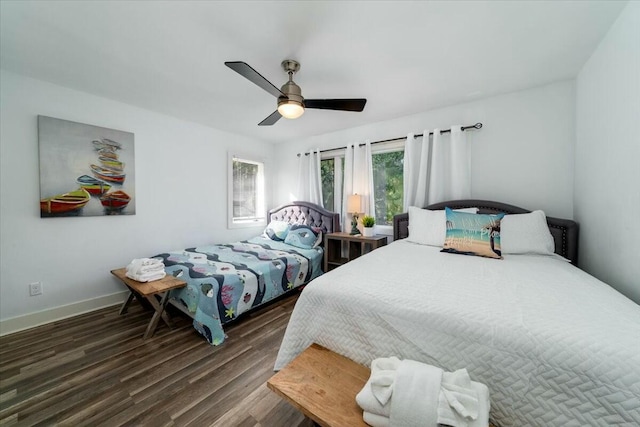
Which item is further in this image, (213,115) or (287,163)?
(287,163)

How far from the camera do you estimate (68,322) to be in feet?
7.61

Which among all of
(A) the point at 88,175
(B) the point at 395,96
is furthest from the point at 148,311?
(B) the point at 395,96

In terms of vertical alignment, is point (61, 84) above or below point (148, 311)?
above

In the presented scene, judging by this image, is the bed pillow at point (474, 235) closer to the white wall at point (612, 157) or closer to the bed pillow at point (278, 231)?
the white wall at point (612, 157)

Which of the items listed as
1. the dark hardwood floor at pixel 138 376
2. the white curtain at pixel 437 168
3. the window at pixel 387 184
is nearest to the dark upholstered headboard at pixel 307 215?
the window at pixel 387 184

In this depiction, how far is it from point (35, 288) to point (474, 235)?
4.25 metres

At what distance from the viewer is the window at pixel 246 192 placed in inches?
157

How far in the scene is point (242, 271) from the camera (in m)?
2.38

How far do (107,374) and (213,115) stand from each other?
9.52 ft

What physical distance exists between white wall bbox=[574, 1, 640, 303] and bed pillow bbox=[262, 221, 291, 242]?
3340 millimetres

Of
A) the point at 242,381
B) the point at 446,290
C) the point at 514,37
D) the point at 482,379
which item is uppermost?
the point at 514,37

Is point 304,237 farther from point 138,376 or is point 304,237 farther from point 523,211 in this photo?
point 523,211

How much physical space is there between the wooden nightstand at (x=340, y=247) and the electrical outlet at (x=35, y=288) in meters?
3.07

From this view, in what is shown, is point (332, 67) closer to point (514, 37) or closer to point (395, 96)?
point (395, 96)
